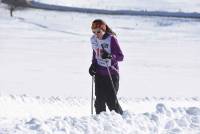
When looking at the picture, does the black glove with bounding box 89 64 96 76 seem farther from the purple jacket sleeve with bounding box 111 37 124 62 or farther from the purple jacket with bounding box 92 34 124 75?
the purple jacket sleeve with bounding box 111 37 124 62

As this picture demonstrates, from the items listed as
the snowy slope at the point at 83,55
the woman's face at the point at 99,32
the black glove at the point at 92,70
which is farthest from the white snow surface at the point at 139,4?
the woman's face at the point at 99,32

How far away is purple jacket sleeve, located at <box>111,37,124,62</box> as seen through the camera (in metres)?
6.78

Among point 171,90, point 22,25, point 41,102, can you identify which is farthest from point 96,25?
point 22,25

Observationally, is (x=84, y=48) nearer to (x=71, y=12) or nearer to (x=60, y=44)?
(x=60, y=44)

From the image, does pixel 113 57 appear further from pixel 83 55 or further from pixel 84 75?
pixel 83 55

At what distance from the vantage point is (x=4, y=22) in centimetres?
3741

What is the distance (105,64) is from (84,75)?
10.9 metres

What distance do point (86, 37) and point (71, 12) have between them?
48.3 feet

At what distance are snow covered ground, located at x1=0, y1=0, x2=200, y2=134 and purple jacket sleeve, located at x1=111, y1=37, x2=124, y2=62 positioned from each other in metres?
0.72

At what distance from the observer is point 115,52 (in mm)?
6820

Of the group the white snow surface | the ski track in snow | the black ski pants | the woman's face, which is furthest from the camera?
the white snow surface

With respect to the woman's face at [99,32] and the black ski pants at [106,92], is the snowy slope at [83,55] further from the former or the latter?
the woman's face at [99,32]

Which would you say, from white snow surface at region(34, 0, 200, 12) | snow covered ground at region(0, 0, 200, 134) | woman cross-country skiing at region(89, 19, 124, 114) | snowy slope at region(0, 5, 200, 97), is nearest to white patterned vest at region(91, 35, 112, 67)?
woman cross-country skiing at region(89, 19, 124, 114)

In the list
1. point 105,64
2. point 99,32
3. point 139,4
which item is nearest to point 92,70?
point 105,64
